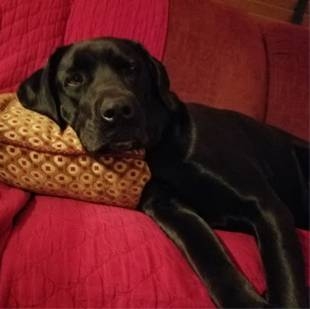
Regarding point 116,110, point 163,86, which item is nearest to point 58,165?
point 116,110

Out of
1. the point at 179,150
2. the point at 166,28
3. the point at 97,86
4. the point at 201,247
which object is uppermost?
the point at 166,28

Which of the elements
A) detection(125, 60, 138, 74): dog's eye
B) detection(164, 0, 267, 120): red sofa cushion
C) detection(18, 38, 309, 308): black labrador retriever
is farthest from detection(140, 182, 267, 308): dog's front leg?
detection(164, 0, 267, 120): red sofa cushion

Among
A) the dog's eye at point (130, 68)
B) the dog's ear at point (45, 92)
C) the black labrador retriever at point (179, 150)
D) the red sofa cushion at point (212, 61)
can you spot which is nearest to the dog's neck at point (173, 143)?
the black labrador retriever at point (179, 150)

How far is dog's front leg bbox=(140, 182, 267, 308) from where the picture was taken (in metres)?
0.98

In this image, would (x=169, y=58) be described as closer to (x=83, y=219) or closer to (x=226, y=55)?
(x=226, y=55)

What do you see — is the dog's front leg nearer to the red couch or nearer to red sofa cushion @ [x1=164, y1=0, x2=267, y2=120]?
the red couch

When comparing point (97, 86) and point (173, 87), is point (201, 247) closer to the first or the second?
point (97, 86)

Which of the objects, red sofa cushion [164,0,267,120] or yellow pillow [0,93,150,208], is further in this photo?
red sofa cushion [164,0,267,120]

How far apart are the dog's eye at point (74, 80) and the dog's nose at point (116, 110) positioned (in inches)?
7.6

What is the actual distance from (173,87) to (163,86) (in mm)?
387

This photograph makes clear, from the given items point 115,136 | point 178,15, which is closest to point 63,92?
point 115,136

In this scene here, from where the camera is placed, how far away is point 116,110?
1.14 meters

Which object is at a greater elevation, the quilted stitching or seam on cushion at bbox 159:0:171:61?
seam on cushion at bbox 159:0:171:61

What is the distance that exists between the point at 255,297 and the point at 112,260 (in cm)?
29
